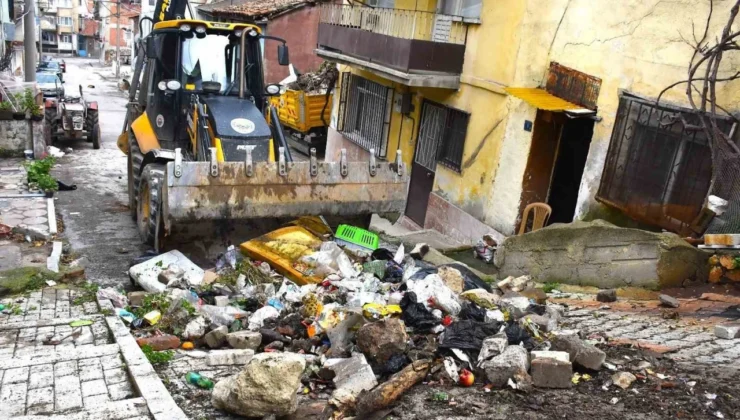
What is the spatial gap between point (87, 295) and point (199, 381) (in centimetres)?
260

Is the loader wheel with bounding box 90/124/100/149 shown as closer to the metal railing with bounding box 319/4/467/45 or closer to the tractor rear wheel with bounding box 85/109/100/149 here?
the tractor rear wheel with bounding box 85/109/100/149

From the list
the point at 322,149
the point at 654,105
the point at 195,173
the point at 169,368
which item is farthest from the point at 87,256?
the point at 322,149

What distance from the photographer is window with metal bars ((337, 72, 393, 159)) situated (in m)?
14.0

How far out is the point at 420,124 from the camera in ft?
42.1

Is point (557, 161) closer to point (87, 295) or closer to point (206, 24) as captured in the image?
point (206, 24)

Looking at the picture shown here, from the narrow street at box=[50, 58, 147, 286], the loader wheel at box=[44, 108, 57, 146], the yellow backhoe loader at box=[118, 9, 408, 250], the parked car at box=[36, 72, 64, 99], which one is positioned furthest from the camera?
the parked car at box=[36, 72, 64, 99]

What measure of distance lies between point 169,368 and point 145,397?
25.6 inches

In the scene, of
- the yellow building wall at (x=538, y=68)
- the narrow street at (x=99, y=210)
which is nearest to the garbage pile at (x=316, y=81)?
the narrow street at (x=99, y=210)

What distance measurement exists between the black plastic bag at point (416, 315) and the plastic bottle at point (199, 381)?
1711 millimetres

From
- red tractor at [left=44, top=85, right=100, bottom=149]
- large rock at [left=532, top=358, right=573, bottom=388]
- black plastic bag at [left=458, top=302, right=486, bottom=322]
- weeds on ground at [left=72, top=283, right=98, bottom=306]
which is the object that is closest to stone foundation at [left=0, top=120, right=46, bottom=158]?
red tractor at [left=44, top=85, right=100, bottom=149]

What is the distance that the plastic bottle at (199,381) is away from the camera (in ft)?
14.6

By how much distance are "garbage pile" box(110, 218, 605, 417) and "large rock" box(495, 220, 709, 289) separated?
66cm

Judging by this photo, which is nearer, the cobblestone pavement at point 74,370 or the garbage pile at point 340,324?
the cobblestone pavement at point 74,370

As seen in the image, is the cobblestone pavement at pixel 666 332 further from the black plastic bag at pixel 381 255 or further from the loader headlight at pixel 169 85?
the loader headlight at pixel 169 85
